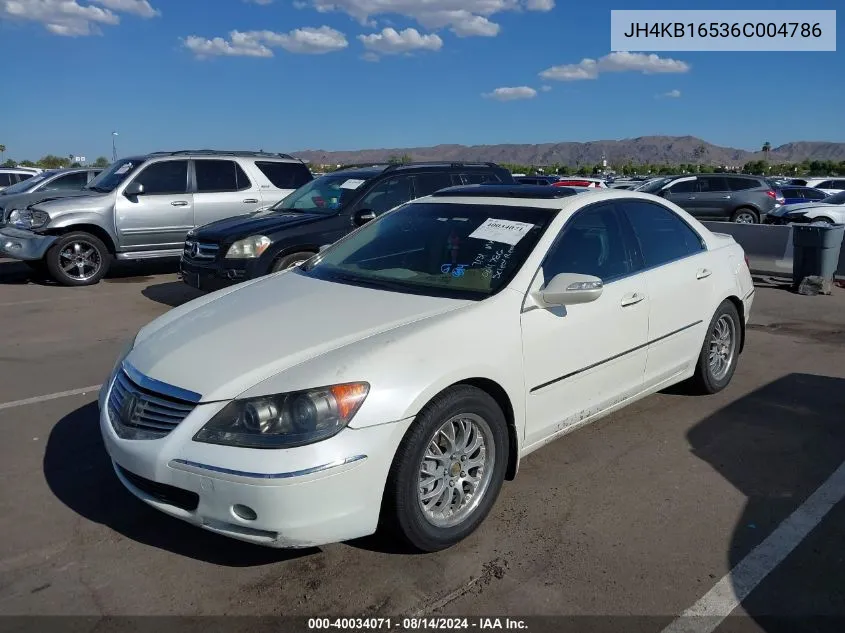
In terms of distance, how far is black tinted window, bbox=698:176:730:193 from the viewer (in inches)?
793

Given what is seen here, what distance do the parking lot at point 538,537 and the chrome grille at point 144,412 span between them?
0.59 meters

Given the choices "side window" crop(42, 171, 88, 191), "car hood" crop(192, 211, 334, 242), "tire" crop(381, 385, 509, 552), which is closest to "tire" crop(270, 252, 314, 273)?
"car hood" crop(192, 211, 334, 242)

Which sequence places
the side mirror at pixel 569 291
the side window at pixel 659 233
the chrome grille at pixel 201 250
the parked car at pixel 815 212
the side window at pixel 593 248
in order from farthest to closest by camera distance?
the parked car at pixel 815 212
the chrome grille at pixel 201 250
the side window at pixel 659 233
the side window at pixel 593 248
the side mirror at pixel 569 291

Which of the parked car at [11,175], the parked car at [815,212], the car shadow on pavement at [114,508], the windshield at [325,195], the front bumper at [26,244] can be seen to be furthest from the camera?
the parked car at [11,175]

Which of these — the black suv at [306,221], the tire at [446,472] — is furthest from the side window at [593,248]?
the black suv at [306,221]

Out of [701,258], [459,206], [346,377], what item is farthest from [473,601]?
[701,258]

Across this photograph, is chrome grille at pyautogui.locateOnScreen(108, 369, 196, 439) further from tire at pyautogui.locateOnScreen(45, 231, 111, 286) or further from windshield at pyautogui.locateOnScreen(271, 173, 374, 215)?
tire at pyautogui.locateOnScreen(45, 231, 111, 286)

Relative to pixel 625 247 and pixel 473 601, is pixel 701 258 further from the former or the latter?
pixel 473 601

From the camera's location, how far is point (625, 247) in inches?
183

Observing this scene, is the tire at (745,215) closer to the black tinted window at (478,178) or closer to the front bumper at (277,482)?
the black tinted window at (478,178)

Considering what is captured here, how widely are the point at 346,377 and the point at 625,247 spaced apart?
2329mm

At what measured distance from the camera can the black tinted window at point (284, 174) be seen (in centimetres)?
→ 1179

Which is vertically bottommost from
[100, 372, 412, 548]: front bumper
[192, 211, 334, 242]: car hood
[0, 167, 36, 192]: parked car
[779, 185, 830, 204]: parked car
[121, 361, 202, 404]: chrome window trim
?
[100, 372, 412, 548]: front bumper

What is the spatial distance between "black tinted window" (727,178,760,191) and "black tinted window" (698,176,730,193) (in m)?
0.15
